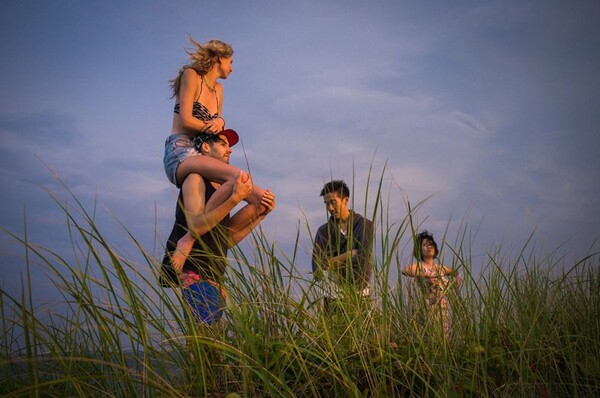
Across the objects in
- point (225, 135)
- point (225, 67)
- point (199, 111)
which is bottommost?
point (225, 135)

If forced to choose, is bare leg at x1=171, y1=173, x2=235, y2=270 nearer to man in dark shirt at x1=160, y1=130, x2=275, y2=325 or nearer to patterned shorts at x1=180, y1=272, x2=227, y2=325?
man in dark shirt at x1=160, y1=130, x2=275, y2=325

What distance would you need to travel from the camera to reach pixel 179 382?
7.73ft

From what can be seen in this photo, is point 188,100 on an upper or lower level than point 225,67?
lower

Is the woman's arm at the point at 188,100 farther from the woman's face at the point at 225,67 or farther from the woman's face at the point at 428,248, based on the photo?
the woman's face at the point at 428,248

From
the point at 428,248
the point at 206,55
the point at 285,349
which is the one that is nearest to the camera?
the point at 285,349

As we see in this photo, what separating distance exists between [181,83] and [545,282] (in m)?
Result: 2.95

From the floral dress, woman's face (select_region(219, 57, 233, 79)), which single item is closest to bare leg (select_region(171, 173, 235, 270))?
woman's face (select_region(219, 57, 233, 79))

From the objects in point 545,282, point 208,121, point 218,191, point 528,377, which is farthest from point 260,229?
point 545,282

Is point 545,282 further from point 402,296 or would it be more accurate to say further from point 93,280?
point 93,280

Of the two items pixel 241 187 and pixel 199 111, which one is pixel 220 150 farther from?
pixel 241 187

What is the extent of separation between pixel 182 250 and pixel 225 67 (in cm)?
156

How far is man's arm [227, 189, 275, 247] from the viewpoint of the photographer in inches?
132

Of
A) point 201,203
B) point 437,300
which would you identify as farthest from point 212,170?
point 437,300

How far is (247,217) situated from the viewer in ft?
11.2
